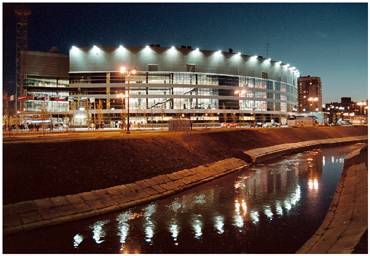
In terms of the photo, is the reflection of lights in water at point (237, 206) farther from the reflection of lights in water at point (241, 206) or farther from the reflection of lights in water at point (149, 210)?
the reflection of lights in water at point (149, 210)

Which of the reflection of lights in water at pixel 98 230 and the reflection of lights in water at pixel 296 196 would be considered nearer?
the reflection of lights in water at pixel 98 230

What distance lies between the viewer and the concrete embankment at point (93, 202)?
15.0 metres

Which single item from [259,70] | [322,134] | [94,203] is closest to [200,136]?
[94,203]

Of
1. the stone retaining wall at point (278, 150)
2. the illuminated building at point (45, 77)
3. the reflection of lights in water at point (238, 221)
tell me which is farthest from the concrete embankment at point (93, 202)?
the illuminated building at point (45, 77)

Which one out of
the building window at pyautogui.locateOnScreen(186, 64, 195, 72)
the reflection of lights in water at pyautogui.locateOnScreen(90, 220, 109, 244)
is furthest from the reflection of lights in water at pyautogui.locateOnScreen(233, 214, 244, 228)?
the building window at pyautogui.locateOnScreen(186, 64, 195, 72)

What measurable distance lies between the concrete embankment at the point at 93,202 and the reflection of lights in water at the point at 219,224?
460cm

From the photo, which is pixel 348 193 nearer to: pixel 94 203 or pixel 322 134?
pixel 94 203

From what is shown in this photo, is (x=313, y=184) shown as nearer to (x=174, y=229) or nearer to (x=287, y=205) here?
(x=287, y=205)

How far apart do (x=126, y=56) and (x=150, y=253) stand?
97.6m

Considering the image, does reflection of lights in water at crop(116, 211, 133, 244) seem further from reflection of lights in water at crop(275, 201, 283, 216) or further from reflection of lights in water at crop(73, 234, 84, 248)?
reflection of lights in water at crop(275, 201, 283, 216)

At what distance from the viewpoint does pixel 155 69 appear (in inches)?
4210

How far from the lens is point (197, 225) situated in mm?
15578

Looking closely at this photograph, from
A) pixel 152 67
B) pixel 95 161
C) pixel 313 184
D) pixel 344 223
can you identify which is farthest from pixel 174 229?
pixel 152 67

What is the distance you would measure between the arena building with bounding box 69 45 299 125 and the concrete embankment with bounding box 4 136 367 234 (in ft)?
246
